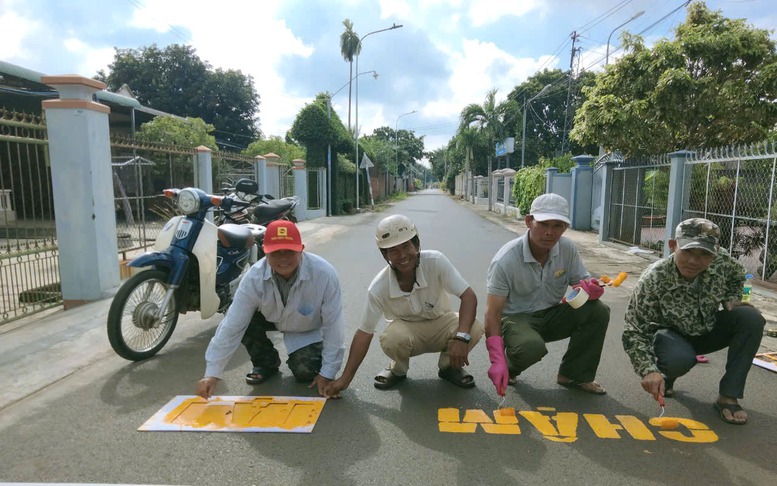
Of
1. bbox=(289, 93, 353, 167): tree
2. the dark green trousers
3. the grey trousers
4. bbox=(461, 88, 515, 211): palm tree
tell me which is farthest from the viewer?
bbox=(461, 88, 515, 211): palm tree

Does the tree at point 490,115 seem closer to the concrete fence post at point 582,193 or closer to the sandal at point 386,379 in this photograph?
the concrete fence post at point 582,193

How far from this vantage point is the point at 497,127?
33.8m

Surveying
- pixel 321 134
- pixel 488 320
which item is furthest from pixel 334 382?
pixel 321 134

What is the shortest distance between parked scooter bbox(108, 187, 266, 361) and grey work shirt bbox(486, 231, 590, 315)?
2.34m

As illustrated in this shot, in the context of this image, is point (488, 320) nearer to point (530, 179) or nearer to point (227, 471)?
point (227, 471)

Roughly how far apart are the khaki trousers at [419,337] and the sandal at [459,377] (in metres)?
0.05

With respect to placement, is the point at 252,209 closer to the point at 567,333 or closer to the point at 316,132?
the point at 567,333

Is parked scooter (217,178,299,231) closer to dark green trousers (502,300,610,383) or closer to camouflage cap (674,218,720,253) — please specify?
dark green trousers (502,300,610,383)

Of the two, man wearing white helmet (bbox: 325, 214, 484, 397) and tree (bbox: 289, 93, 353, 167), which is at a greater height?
tree (bbox: 289, 93, 353, 167)

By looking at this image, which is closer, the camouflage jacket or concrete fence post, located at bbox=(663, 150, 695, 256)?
the camouflage jacket

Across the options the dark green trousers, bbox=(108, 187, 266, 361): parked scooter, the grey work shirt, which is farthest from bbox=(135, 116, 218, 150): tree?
the dark green trousers

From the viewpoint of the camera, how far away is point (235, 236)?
15.2 feet

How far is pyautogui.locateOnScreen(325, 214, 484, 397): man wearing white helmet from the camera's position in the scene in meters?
3.06

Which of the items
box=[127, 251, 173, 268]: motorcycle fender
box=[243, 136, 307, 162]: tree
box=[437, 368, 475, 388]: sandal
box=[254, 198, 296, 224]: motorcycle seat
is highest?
box=[243, 136, 307, 162]: tree
